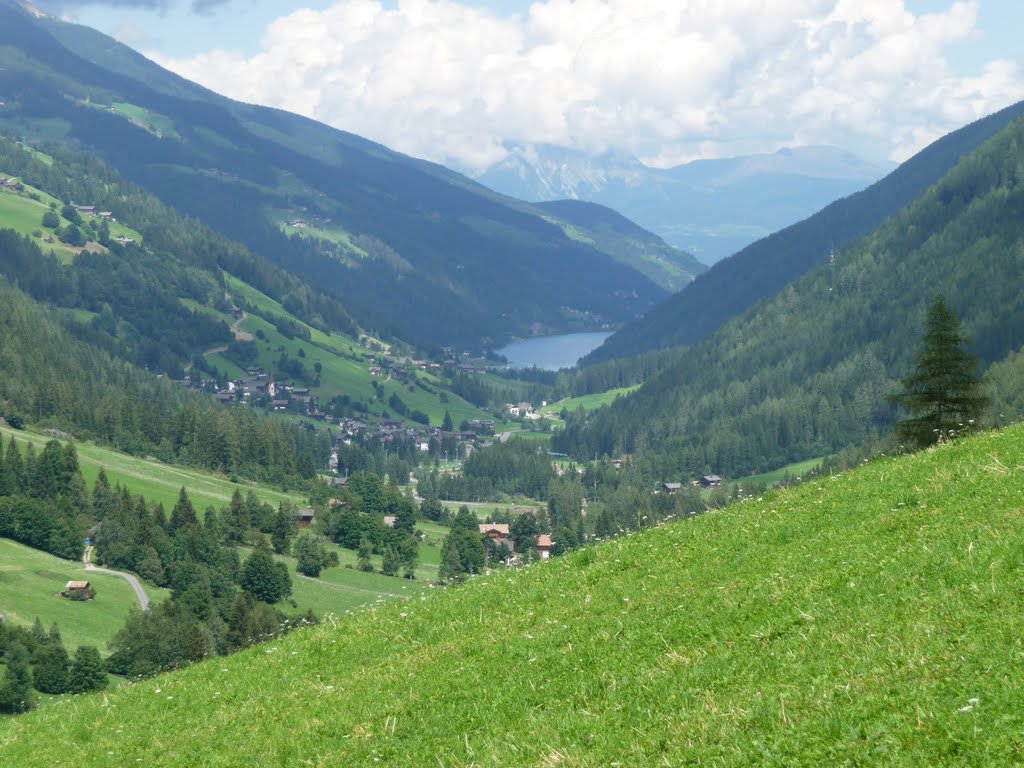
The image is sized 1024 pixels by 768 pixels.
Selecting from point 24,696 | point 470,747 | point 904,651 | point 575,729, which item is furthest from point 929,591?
point 24,696

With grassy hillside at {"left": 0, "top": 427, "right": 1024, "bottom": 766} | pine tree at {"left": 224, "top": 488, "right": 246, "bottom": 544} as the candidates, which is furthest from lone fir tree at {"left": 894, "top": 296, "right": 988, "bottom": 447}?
pine tree at {"left": 224, "top": 488, "right": 246, "bottom": 544}

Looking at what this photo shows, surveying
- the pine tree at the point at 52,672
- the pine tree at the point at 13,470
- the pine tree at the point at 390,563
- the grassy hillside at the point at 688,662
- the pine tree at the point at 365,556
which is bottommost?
the pine tree at the point at 365,556

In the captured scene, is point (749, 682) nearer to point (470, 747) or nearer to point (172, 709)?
point (470, 747)

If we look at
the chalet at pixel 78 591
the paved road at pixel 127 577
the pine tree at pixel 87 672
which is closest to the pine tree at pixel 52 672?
the pine tree at pixel 87 672

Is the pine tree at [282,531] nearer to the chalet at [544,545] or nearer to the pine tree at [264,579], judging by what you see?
the pine tree at [264,579]

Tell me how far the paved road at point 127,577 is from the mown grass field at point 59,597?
82 centimetres

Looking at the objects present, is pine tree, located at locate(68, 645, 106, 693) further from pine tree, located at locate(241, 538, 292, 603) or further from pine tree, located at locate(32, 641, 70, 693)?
pine tree, located at locate(241, 538, 292, 603)

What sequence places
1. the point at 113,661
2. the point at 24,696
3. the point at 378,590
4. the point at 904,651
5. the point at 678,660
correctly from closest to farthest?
1. the point at 904,651
2. the point at 678,660
3. the point at 24,696
4. the point at 113,661
5. the point at 378,590

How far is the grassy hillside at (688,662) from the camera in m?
15.8

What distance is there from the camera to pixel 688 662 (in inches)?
772

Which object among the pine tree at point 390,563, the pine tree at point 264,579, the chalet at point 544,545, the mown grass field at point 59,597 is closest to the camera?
the mown grass field at point 59,597

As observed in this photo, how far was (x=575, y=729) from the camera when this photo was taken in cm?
1797

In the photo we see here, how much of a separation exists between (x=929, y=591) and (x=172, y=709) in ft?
54.0

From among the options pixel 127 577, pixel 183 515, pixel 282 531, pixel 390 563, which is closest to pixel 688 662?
pixel 127 577
